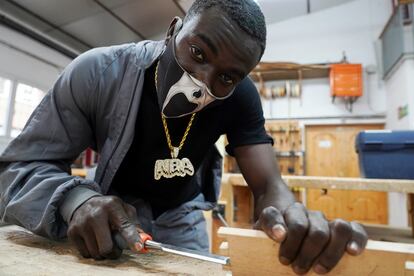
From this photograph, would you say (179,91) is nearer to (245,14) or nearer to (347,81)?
(245,14)

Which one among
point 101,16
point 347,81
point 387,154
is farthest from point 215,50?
point 347,81

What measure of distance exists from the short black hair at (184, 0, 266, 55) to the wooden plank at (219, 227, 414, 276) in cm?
44

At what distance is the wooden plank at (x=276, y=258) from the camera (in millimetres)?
435

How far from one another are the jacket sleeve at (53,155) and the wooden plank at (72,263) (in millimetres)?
46

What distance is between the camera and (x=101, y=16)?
387 centimetres

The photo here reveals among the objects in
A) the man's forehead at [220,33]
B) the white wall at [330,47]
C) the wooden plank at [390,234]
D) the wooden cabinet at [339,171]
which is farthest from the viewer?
the white wall at [330,47]

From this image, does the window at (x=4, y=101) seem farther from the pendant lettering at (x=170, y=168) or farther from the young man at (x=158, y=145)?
the pendant lettering at (x=170, y=168)

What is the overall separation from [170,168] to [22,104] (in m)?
4.03

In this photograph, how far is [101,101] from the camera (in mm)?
802

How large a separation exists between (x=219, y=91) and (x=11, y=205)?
0.53 meters

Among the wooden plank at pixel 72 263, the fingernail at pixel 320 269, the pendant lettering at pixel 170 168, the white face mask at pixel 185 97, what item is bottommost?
the wooden plank at pixel 72 263

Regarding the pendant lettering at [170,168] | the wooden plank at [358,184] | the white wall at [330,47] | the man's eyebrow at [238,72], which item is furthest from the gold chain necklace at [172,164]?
the white wall at [330,47]

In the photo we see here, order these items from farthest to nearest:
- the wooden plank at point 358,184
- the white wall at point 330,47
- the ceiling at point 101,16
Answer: the white wall at point 330,47 → the ceiling at point 101,16 → the wooden plank at point 358,184

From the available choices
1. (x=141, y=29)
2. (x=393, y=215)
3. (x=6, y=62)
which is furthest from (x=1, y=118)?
(x=393, y=215)
